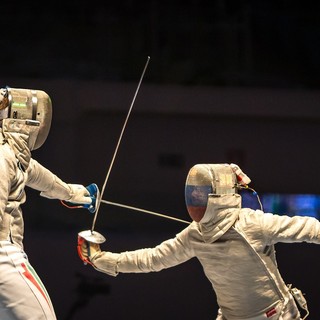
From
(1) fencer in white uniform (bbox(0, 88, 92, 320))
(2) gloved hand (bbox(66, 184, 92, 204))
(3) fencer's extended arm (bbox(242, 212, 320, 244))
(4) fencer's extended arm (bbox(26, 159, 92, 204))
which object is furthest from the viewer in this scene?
(2) gloved hand (bbox(66, 184, 92, 204))

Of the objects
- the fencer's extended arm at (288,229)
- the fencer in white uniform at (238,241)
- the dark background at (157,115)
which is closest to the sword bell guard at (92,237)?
the fencer in white uniform at (238,241)

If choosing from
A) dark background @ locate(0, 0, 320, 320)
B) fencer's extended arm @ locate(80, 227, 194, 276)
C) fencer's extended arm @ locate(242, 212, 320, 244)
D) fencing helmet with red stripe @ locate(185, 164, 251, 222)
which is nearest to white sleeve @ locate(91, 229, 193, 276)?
fencer's extended arm @ locate(80, 227, 194, 276)

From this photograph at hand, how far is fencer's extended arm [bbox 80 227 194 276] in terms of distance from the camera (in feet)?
6.84

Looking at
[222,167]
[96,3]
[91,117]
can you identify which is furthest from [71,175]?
[222,167]

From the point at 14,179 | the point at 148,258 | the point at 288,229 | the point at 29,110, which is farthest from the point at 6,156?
the point at 288,229

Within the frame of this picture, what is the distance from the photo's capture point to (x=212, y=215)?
2.00 meters

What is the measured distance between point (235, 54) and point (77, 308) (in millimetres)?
1234

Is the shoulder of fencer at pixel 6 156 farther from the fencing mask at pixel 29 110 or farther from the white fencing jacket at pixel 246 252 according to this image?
the white fencing jacket at pixel 246 252

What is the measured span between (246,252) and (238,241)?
0.04m

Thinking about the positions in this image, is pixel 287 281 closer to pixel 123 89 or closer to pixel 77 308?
pixel 77 308

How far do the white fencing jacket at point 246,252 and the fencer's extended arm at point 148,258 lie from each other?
0.05 m

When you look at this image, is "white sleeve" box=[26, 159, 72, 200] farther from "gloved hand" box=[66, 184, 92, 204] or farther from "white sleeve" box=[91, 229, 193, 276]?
"white sleeve" box=[91, 229, 193, 276]

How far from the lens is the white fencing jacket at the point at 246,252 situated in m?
1.99

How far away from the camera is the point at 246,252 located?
199 cm
